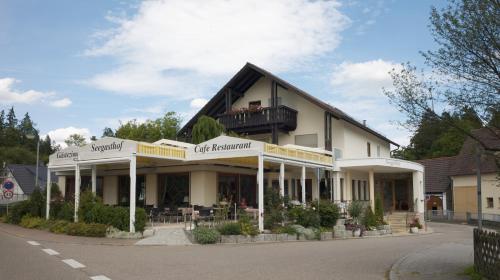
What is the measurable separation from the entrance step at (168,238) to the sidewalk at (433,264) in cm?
706

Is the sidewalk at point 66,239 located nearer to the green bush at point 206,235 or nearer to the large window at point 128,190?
the green bush at point 206,235

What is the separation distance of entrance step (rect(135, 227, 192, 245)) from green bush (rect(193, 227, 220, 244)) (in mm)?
364

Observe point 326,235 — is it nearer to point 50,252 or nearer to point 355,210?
point 355,210

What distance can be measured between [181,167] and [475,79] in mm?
15512

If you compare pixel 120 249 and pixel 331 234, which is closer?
pixel 120 249

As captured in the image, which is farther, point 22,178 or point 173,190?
point 22,178

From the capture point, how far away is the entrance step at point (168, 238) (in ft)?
52.0

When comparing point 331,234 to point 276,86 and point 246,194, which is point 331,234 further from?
point 276,86

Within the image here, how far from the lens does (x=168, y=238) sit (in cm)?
1636

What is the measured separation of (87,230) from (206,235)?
4786 millimetres

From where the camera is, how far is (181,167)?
22.9 metres

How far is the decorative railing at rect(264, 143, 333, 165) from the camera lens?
18.5 meters

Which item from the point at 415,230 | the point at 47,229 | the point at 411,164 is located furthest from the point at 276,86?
the point at 47,229

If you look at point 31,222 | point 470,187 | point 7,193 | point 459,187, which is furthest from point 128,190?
point 459,187
